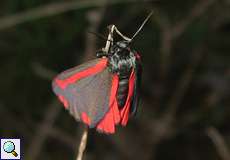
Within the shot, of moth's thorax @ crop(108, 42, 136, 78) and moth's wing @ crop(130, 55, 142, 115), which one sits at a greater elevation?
moth's thorax @ crop(108, 42, 136, 78)

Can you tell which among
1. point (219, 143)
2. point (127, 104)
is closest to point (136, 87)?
point (127, 104)

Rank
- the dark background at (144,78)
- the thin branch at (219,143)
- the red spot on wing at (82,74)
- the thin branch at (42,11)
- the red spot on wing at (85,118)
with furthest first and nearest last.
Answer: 1. the dark background at (144,78)
2. the thin branch at (42,11)
3. the thin branch at (219,143)
4. the red spot on wing at (82,74)
5. the red spot on wing at (85,118)

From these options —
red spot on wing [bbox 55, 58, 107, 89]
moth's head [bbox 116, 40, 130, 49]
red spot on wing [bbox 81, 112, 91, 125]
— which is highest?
moth's head [bbox 116, 40, 130, 49]

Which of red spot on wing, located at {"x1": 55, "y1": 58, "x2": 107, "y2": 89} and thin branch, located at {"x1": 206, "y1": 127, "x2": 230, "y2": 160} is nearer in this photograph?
red spot on wing, located at {"x1": 55, "y1": 58, "x2": 107, "y2": 89}

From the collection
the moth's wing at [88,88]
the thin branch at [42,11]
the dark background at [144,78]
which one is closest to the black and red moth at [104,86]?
the moth's wing at [88,88]

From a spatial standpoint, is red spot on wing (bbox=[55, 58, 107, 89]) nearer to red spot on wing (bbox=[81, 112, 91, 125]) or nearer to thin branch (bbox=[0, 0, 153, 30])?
red spot on wing (bbox=[81, 112, 91, 125])

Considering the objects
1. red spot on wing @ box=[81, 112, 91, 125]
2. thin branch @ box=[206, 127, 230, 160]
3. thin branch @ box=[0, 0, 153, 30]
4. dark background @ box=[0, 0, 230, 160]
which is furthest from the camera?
dark background @ box=[0, 0, 230, 160]

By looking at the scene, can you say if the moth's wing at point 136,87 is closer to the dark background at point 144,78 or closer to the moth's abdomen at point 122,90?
the moth's abdomen at point 122,90

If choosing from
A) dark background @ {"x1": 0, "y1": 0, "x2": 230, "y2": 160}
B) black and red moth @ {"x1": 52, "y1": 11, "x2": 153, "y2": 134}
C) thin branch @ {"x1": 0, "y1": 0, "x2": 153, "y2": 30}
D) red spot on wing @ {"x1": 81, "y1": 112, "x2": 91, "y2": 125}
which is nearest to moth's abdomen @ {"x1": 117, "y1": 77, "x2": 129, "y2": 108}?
black and red moth @ {"x1": 52, "y1": 11, "x2": 153, "y2": 134}
